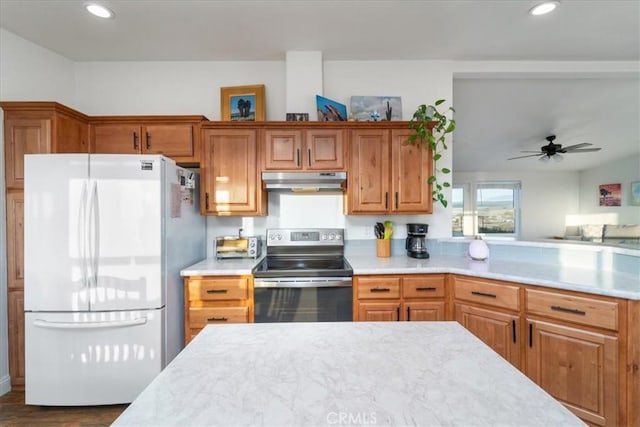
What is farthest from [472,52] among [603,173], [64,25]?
[603,173]

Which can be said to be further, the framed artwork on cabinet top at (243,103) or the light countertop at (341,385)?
the framed artwork on cabinet top at (243,103)

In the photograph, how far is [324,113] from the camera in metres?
2.46

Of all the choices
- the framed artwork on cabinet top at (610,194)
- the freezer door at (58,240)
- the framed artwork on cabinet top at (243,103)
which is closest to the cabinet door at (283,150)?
the framed artwork on cabinet top at (243,103)

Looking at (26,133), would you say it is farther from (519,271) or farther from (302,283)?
(519,271)

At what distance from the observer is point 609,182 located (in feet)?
20.6

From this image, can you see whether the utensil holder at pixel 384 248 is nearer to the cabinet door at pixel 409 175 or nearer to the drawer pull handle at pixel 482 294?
the cabinet door at pixel 409 175

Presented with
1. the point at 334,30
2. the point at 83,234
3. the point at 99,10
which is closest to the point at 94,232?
the point at 83,234

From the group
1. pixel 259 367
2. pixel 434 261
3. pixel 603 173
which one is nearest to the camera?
pixel 259 367

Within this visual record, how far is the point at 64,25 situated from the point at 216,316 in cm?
265

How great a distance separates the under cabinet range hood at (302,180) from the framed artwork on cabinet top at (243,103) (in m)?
0.69

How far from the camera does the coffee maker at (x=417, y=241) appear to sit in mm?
2443

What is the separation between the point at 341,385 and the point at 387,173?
1980mm

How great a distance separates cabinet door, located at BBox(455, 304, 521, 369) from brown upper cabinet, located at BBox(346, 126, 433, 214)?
2.91 ft

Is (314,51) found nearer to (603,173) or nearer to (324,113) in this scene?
(324,113)
